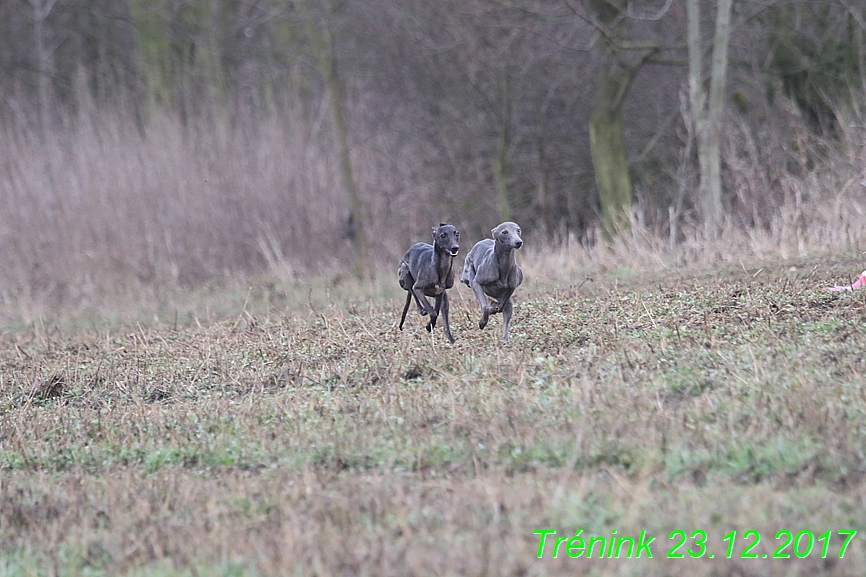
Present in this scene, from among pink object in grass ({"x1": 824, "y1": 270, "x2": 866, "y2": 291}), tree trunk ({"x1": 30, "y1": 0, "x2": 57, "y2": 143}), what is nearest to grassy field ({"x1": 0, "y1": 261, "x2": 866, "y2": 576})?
pink object in grass ({"x1": 824, "y1": 270, "x2": 866, "y2": 291})

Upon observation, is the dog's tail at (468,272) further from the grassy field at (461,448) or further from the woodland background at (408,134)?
the woodland background at (408,134)

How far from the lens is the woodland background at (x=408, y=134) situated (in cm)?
1703

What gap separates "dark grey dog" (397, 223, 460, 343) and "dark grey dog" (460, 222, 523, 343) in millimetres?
272

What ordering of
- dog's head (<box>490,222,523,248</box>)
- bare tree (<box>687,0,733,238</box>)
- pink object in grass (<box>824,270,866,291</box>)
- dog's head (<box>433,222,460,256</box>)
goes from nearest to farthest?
1. dog's head (<box>490,222,523,248</box>)
2. dog's head (<box>433,222,460,256</box>)
3. pink object in grass (<box>824,270,866,291</box>)
4. bare tree (<box>687,0,733,238</box>)

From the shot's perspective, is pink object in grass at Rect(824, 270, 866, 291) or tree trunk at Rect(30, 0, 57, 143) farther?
tree trunk at Rect(30, 0, 57, 143)

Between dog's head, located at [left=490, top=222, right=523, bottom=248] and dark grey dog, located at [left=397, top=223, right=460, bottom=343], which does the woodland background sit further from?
dog's head, located at [left=490, top=222, right=523, bottom=248]

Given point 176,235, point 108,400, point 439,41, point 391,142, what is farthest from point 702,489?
point 391,142

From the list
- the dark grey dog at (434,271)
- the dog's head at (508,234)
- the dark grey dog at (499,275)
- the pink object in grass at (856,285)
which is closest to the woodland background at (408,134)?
the pink object in grass at (856,285)

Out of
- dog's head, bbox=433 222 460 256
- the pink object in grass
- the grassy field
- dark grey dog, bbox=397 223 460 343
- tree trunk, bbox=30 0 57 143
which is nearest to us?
the grassy field

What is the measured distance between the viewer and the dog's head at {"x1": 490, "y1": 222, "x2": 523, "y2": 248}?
791cm

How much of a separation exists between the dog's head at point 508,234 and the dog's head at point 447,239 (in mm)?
378

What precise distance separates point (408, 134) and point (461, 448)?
17.7m

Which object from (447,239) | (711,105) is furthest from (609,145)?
(447,239)

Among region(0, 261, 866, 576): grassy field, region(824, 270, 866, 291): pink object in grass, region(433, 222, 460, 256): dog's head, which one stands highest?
region(433, 222, 460, 256): dog's head
